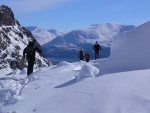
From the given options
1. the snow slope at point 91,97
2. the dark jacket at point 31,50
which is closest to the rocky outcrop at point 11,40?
the dark jacket at point 31,50

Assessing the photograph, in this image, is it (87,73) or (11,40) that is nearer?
(87,73)

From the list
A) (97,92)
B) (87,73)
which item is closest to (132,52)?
(87,73)

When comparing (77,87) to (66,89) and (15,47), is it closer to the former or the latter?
(66,89)

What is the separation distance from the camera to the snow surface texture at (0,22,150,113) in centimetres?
803

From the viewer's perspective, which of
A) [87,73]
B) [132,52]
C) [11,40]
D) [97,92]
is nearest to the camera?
[97,92]

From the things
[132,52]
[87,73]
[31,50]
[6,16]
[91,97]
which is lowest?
[6,16]

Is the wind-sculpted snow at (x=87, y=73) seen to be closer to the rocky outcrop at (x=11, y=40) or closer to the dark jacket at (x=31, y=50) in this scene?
the dark jacket at (x=31, y=50)

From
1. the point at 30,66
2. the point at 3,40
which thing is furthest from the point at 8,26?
the point at 30,66

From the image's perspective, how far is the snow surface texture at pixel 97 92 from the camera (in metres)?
8.03

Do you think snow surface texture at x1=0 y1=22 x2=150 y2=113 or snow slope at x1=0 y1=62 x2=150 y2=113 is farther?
snow surface texture at x1=0 y1=22 x2=150 y2=113

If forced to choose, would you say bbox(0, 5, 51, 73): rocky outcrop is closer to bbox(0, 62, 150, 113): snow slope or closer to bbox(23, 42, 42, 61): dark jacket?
bbox(23, 42, 42, 61): dark jacket

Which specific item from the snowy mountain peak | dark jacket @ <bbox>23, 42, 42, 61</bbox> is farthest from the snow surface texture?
the snowy mountain peak

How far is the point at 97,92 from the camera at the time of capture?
8.91m

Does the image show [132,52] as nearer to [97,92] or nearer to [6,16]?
[97,92]
